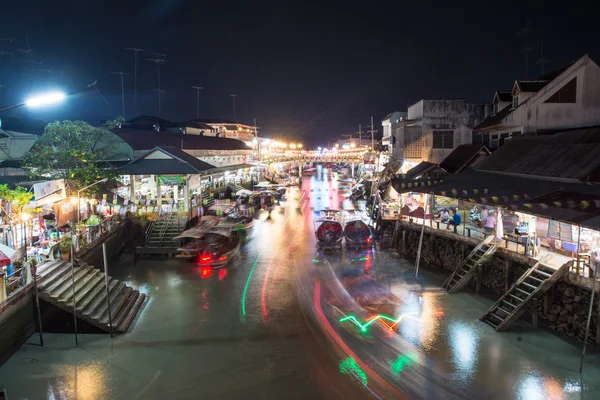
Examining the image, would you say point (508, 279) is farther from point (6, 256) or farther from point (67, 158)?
point (67, 158)

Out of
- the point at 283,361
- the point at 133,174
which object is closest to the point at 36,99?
the point at 283,361

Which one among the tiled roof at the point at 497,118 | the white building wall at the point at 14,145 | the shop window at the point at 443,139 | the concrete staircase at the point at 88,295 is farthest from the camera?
the shop window at the point at 443,139

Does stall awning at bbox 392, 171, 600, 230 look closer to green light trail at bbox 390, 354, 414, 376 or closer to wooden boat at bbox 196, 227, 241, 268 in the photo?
green light trail at bbox 390, 354, 414, 376

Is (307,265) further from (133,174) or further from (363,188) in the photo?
(363,188)

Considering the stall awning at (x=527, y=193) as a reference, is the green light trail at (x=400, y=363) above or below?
below

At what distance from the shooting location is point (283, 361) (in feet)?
46.8

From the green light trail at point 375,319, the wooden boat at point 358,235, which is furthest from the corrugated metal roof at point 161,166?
the green light trail at point 375,319

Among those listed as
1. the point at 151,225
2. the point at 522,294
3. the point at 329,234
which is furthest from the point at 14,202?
the point at 522,294

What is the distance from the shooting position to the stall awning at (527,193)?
15.5 metres

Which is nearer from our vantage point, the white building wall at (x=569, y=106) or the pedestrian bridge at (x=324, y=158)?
the white building wall at (x=569, y=106)

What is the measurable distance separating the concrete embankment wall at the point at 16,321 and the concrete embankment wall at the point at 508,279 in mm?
18749

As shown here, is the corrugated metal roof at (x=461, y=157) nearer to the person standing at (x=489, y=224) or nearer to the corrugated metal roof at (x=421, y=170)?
the corrugated metal roof at (x=421, y=170)

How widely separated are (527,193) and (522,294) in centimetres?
506

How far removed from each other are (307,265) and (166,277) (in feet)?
26.8
